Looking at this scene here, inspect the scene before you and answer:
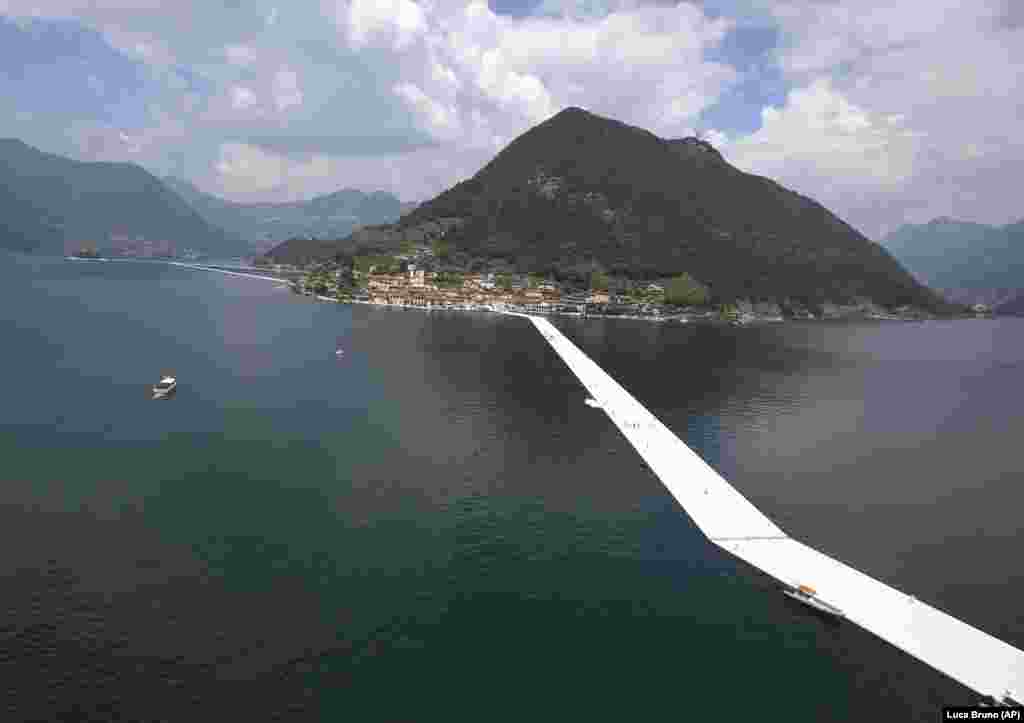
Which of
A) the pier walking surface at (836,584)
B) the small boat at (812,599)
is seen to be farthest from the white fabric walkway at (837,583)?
the small boat at (812,599)

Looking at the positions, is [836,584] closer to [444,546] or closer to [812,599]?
[812,599]

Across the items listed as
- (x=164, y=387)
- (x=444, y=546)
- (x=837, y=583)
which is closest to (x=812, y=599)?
(x=837, y=583)

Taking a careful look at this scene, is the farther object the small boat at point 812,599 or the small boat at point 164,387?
the small boat at point 164,387

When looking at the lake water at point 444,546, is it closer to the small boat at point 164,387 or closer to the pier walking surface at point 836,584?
the pier walking surface at point 836,584

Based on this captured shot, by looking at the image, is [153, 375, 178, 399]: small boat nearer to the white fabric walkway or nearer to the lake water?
the lake water

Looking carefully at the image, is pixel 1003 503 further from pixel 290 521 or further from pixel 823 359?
pixel 823 359

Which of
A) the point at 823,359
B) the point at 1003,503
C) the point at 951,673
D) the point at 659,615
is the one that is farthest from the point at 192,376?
the point at 823,359

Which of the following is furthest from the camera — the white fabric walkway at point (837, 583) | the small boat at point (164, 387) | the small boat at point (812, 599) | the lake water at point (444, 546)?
the small boat at point (164, 387)

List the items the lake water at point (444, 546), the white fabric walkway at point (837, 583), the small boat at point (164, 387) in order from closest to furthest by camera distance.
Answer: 1. the lake water at point (444, 546)
2. the white fabric walkway at point (837, 583)
3. the small boat at point (164, 387)
